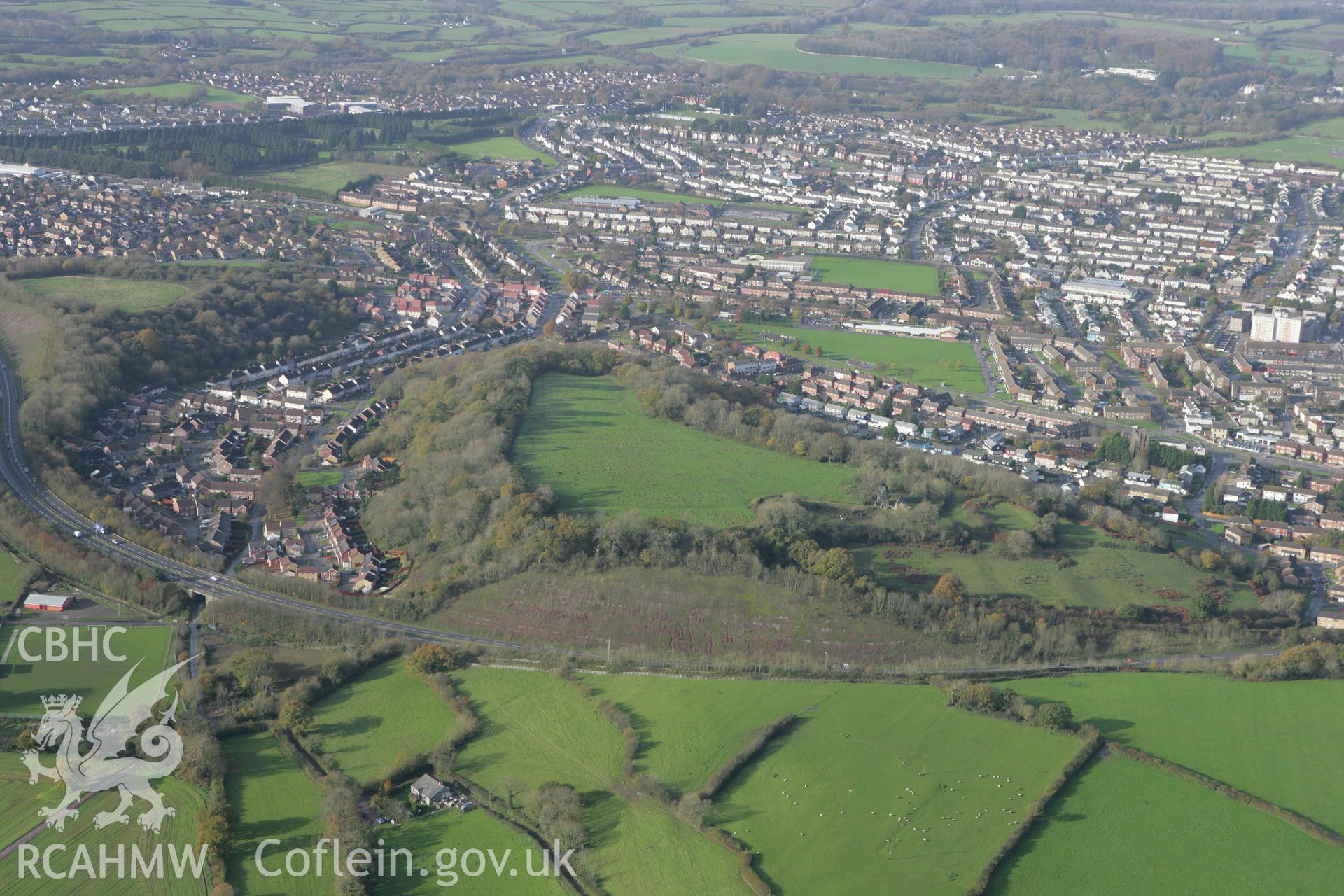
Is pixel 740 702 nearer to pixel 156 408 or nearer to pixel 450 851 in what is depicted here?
pixel 450 851

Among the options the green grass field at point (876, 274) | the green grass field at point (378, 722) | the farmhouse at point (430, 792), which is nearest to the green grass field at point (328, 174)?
the green grass field at point (876, 274)

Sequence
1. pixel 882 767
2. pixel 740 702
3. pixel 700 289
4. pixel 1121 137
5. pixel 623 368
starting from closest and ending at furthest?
1. pixel 882 767
2. pixel 740 702
3. pixel 623 368
4. pixel 700 289
5. pixel 1121 137

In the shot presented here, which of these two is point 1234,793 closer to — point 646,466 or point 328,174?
point 646,466

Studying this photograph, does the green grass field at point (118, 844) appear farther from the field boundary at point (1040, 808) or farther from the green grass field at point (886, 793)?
the field boundary at point (1040, 808)

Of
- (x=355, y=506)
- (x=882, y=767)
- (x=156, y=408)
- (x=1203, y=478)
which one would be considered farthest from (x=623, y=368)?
(x=882, y=767)

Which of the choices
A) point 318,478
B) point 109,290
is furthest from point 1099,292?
point 109,290
